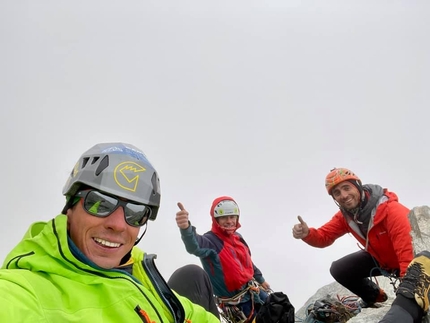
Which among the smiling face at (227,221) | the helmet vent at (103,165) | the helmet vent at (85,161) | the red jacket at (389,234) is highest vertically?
the helmet vent at (85,161)

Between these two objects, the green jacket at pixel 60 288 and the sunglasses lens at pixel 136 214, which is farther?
the sunglasses lens at pixel 136 214

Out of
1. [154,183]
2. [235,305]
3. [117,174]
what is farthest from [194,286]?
[235,305]

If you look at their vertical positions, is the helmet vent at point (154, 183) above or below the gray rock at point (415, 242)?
above

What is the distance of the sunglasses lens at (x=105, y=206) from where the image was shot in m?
3.07

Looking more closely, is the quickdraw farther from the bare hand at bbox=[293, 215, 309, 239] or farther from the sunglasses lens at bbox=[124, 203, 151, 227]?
the sunglasses lens at bbox=[124, 203, 151, 227]

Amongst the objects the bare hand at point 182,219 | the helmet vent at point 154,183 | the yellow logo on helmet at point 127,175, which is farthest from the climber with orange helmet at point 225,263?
the yellow logo on helmet at point 127,175

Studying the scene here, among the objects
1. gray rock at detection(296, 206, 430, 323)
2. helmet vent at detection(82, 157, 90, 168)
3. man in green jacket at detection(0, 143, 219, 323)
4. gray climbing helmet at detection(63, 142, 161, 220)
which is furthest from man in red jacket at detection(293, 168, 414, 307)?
helmet vent at detection(82, 157, 90, 168)

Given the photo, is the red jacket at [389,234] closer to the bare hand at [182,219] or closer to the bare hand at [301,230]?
the bare hand at [301,230]

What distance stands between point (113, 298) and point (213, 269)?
586 centimetres

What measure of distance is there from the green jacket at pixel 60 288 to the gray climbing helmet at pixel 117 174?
1.47 feet

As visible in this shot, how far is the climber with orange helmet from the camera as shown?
803cm

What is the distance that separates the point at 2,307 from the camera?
6.63ft

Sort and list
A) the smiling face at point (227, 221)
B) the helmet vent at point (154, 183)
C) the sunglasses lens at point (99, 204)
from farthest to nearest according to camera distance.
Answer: the smiling face at point (227, 221), the helmet vent at point (154, 183), the sunglasses lens at point (99, 204)

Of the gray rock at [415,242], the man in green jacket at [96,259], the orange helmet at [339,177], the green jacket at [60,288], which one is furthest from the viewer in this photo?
the orange helmet at [339,177]
